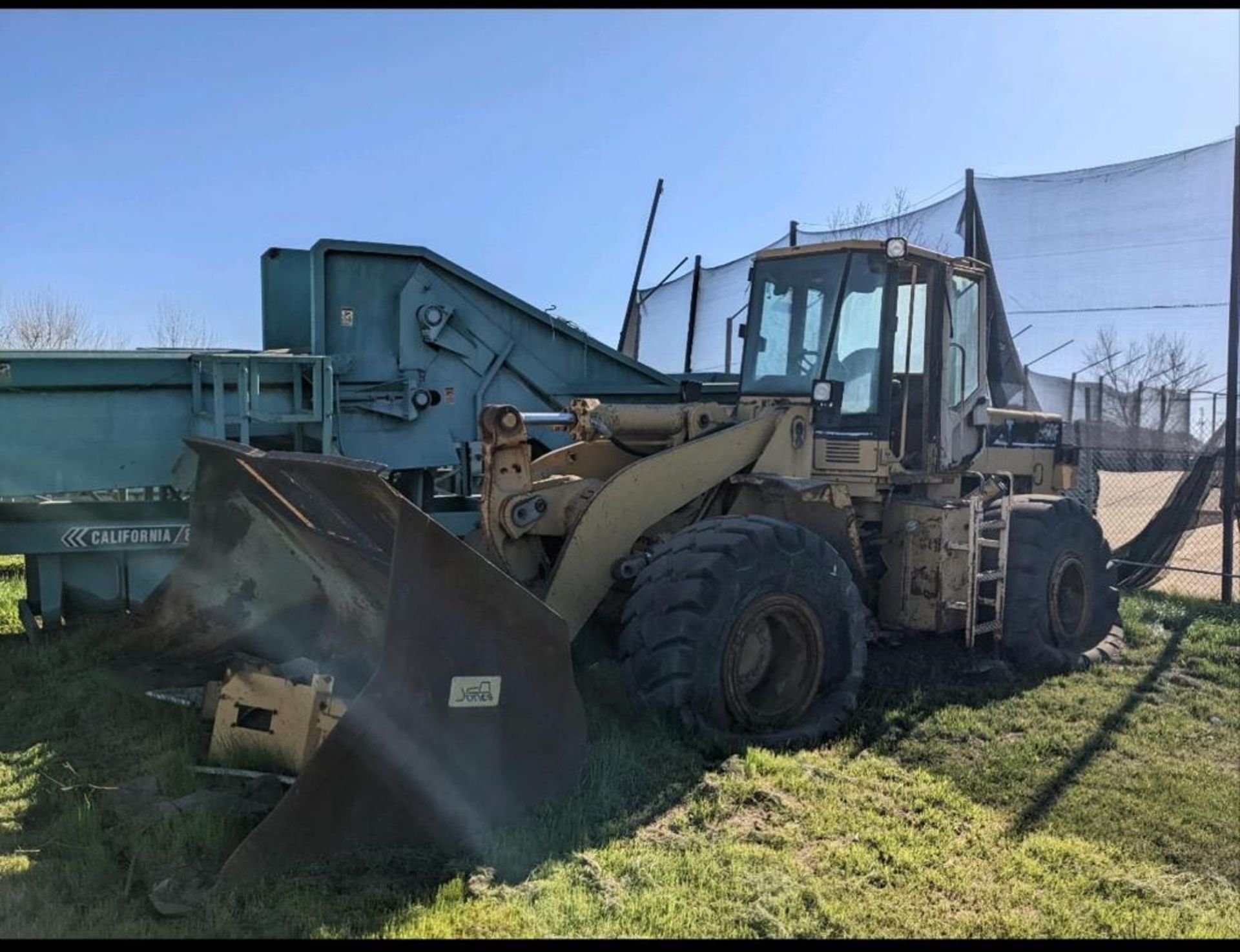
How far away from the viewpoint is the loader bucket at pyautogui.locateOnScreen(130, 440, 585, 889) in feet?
11.2

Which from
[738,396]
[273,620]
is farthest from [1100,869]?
[273,620]

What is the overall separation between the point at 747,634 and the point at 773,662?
38cm

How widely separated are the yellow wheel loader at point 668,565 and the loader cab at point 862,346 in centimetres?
2

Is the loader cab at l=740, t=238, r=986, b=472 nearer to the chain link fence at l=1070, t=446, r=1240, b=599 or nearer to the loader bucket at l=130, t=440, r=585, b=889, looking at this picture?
the loader bucket at l=130, t=440, r=585, b=889

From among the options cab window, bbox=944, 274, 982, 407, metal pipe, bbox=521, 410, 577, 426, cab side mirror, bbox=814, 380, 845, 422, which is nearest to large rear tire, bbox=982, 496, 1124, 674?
cab window, bbox=944, 274, 982, 407

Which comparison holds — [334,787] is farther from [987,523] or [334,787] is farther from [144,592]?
[987,523]

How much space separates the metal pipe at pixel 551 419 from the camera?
19.2 ft

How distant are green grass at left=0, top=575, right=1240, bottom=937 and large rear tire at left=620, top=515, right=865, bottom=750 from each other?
23 cm

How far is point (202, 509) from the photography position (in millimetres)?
5500

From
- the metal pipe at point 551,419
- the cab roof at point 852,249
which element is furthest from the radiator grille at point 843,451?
the metal pipe at point 551,419

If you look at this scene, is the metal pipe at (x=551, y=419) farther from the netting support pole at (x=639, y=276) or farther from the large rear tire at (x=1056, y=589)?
→ the netting support pole at (x=639, y=276)

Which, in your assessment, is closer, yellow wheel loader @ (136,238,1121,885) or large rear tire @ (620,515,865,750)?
yellow wheel loader @ (136,238,1121,885)

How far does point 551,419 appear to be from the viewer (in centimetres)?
600

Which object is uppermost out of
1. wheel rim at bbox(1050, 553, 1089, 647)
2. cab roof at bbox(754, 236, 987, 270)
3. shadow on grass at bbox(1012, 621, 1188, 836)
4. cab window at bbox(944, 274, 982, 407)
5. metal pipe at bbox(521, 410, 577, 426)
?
cab roof at bbox(754, 236, 987, 270)
